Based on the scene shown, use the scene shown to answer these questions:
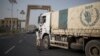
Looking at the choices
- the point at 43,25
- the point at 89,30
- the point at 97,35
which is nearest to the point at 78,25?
the point at 89,30

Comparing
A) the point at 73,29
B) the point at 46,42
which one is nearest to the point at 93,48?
the point at 73,29

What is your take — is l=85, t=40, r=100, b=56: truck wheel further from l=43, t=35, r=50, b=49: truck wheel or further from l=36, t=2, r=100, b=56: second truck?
l=43, t=35, r=50, b=49: truck wheel

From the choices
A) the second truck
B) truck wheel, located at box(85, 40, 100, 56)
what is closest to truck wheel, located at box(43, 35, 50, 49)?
the second truck

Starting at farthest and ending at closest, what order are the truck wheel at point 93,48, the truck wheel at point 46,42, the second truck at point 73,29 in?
1. the truck wheel at point 46,42
2. the second truck at point 73,29
3. the truck wheel at point 93,48

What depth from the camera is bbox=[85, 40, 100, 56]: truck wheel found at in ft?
36.7

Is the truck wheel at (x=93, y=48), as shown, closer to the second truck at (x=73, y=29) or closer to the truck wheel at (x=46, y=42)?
the second truck at (x=73, y=29)

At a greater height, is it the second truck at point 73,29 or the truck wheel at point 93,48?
the second truck at point 73,29

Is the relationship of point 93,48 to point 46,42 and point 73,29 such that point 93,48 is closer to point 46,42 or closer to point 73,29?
point 73,29

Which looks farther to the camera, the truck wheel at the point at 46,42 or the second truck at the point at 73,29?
the truck wheel at the point at 46,42

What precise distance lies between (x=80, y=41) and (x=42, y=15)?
5.72 meters

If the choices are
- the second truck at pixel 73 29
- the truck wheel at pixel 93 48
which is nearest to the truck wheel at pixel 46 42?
the second truck at pixel 73 29

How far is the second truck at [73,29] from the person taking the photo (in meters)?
11.7

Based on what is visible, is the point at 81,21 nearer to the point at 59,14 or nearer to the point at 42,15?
the point at 59,14

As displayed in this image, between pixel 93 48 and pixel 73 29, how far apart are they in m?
2.57
